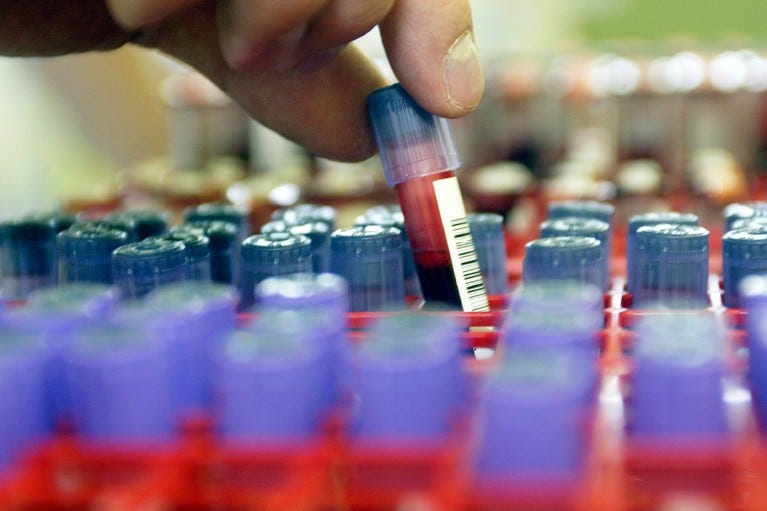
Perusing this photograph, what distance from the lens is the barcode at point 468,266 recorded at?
23.8 inches

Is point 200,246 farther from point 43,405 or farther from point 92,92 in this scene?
point 92,92

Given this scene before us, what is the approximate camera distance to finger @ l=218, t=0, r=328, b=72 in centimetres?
58

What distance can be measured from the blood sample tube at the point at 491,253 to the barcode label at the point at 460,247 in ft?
0.19

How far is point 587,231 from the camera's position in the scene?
644 mm

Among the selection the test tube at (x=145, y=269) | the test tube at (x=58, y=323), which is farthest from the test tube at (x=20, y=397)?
the test tube at (x=145, y=269)

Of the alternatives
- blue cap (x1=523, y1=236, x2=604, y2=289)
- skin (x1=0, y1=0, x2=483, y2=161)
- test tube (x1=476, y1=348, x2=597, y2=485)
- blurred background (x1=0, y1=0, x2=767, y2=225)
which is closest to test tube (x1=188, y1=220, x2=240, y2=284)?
skin (x1=0, y1=0, x2=483, y2=161)

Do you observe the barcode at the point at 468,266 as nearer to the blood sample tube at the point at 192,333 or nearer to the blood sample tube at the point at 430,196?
the blood sample tube at the point at 430,196

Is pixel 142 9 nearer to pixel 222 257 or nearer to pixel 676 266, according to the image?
pixel 222 257

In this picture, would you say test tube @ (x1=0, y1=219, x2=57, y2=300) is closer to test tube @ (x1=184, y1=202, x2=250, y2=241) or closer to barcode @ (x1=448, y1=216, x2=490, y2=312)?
test tube @ (x1=184, y1=202, x2=250, y2=241)

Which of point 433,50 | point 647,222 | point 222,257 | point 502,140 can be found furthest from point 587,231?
point 502,140

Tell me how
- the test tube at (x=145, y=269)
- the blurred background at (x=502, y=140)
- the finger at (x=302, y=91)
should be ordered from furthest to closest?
the blurred background at (x=502, y=140), the finger at (x=302, y=91), the test tube at (x=145, y=269)

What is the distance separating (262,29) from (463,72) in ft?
0.50

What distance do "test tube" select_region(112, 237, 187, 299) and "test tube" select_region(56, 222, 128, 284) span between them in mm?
54

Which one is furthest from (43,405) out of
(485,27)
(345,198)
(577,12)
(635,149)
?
(577,12)
